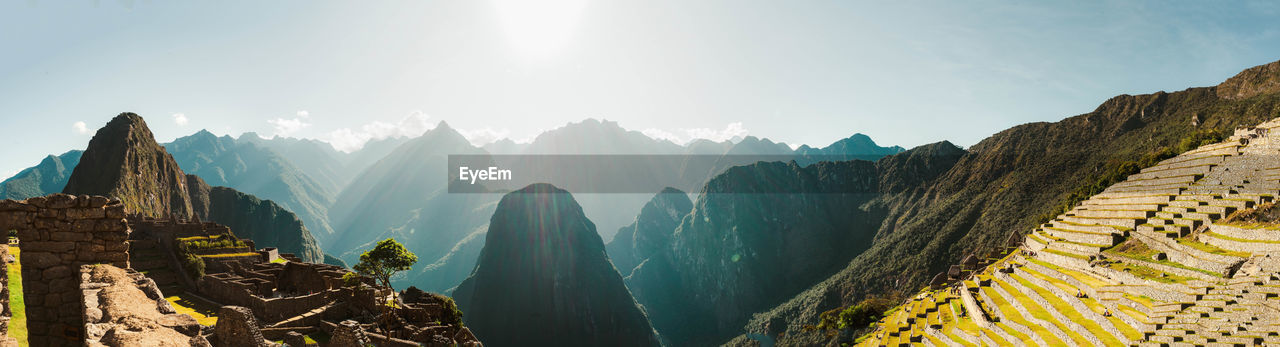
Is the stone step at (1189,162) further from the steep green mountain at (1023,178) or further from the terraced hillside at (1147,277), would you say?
the steep green mountain at (1023,178)

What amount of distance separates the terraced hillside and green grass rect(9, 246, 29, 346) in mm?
34271

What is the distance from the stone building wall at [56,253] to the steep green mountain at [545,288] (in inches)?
5751

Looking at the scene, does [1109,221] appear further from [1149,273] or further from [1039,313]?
[1039,313]

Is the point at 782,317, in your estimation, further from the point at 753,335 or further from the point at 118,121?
the point at 118,121

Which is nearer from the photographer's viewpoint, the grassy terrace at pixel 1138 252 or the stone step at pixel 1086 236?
the grassy terrace at pixel 1138 252

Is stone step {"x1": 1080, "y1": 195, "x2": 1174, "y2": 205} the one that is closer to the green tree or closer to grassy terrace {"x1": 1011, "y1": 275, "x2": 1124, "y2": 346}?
grassy terrace {"x1": 1011, "y1": 275, "x2": 1124, "y2": 346}

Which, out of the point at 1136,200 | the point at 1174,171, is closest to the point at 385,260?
the point at 1136,200

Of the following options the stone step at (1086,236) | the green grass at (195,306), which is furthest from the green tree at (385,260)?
the stone step at (1086,236)

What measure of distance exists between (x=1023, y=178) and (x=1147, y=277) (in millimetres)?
102620

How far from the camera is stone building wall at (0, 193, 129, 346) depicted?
948 centimetres

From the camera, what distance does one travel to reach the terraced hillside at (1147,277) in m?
20.0

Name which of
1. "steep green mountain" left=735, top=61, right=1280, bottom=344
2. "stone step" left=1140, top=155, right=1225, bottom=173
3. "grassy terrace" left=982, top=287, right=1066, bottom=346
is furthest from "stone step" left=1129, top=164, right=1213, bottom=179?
"grassy terrace" left=982, top=287, right=1066, bottom=346

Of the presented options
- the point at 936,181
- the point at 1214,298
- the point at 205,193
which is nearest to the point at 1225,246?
the point at 1214,298

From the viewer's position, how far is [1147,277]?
26219 millimetres
